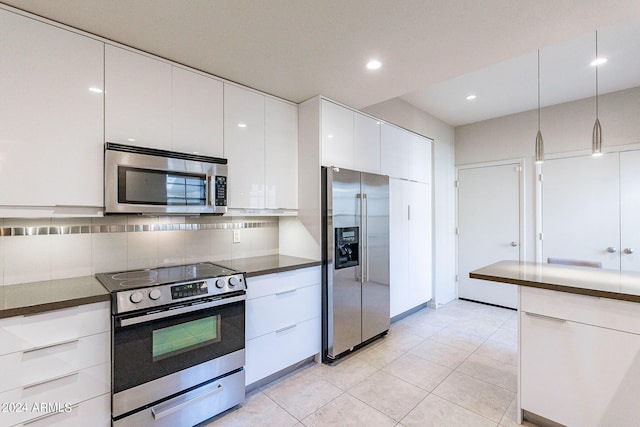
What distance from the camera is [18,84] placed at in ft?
5.18

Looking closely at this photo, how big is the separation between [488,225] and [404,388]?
306 centimetres

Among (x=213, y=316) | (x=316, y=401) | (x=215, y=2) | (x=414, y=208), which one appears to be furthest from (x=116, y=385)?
(x=414, y=208)

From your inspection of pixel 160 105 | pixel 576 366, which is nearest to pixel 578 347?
pixel 576 366

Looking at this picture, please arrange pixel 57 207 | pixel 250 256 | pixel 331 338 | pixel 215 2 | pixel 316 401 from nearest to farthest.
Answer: pixel 215 2
pixel 57 207
pixel 316 401
pixel 331 338
pixel 250 256

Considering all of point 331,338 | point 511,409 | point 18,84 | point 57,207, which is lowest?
point 511,409

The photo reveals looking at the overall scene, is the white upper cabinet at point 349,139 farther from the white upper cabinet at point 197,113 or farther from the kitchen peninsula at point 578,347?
the kitchen peninsula at point 578,347

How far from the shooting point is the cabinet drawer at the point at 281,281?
87.4 inches

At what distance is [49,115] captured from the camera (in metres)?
1.67

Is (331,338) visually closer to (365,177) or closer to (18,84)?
(365,177)

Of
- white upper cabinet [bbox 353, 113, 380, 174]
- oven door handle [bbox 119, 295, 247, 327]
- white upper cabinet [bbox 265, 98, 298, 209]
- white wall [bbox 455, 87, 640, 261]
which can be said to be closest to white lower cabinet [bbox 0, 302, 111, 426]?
oven door handle [bbox 119, 295, 247, 327]

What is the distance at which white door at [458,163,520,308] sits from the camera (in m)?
4.21

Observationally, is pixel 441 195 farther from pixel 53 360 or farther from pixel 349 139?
pixel 53 360

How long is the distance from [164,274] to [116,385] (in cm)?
68

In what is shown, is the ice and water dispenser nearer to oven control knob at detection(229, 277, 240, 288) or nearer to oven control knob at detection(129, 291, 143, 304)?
oven control knob at detection(229, 277, 240, 288)
